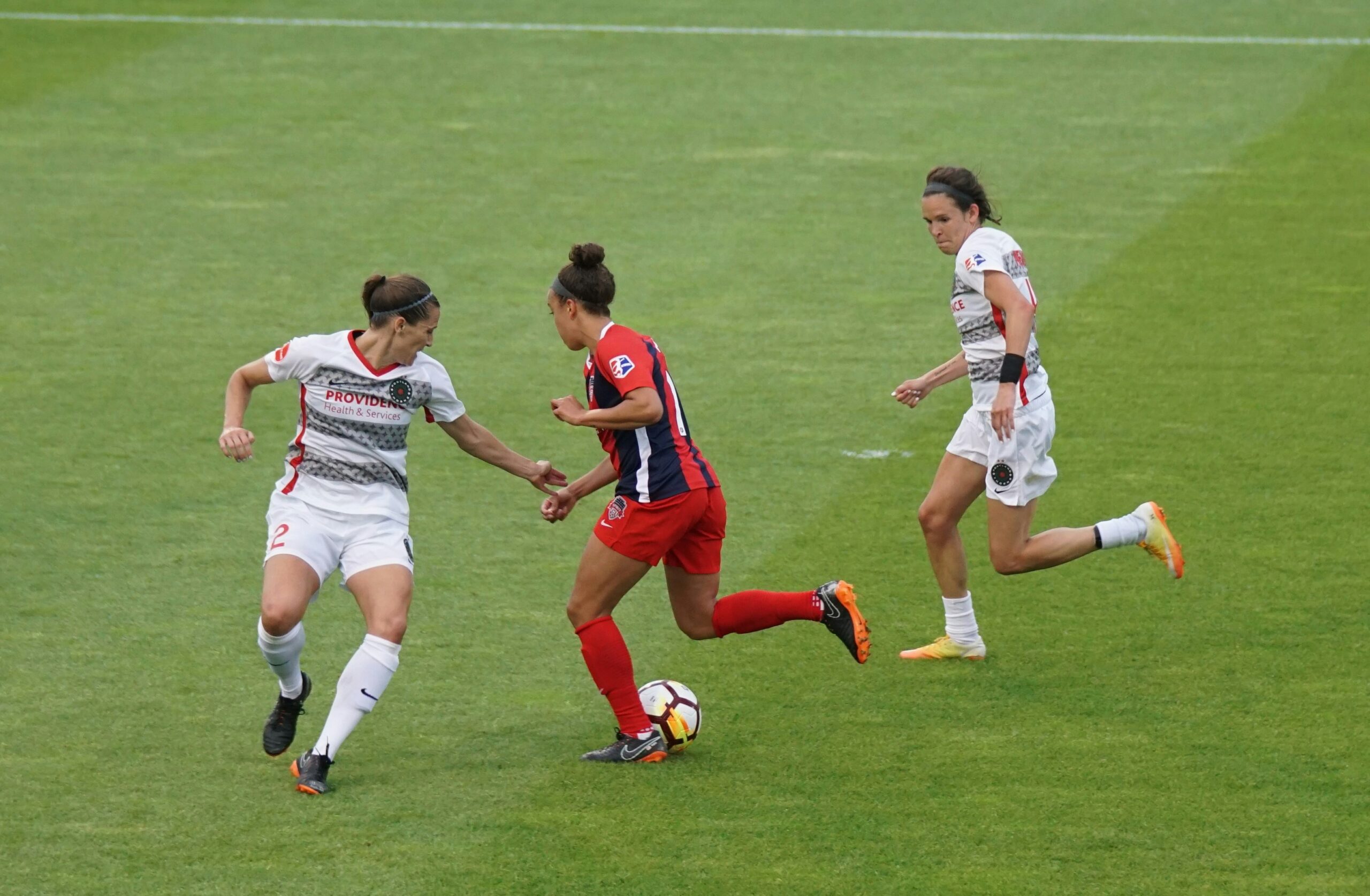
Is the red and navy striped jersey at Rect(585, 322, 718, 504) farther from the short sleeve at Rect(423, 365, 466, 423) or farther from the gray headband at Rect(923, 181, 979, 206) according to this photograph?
the gray headband at Rect(923, 181, 979, 206)

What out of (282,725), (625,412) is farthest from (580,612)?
(282,725)

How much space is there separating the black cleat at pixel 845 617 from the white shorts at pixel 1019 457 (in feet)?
2.92

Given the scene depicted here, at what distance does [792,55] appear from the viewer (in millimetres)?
19328

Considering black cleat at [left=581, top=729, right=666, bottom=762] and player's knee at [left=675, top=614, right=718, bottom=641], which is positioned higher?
player's knee at [left=675, top=614, right=718, bottom=641]

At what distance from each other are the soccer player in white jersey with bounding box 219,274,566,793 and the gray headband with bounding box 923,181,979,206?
210 cm

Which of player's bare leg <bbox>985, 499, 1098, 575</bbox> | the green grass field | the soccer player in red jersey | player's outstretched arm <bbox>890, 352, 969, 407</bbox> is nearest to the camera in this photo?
the green grass field

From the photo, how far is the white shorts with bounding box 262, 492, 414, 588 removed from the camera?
661cm

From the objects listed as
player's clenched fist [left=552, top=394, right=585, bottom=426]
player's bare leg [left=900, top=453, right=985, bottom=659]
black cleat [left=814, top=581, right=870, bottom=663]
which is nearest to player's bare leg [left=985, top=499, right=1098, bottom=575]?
player's bare leg [left=900, top=453, right=985, bottom=659]

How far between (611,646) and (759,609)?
67 cm

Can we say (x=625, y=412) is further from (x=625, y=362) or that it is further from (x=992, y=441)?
(x=992, y=441)

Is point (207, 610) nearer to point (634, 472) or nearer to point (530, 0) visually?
point (634, 472)

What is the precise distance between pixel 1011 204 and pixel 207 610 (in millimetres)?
9034

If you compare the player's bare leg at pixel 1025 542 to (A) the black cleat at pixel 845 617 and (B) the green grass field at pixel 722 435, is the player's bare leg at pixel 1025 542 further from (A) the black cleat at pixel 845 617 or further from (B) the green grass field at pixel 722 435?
(A) the black cleat at pixel 845 617

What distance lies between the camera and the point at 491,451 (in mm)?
6961
